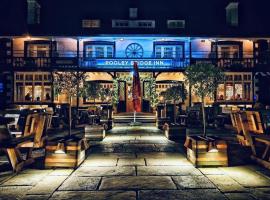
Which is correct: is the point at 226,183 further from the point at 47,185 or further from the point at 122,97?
the point at 122,97

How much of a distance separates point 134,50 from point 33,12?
29.4 feet

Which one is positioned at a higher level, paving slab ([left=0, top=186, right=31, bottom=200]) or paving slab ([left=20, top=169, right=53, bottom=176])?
paving slab ([left=20, top=169, right=53, bottom=176])

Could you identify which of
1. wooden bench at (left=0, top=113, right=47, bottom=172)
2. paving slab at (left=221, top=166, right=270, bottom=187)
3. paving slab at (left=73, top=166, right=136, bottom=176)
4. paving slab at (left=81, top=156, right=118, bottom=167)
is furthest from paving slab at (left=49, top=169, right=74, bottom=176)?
paving slab at (left=221, top=166, right=270, bottom=187)

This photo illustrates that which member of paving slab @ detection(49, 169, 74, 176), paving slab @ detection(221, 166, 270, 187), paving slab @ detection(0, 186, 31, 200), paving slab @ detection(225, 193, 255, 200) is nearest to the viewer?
paving slab @ detection(225, 193, 255, 200)

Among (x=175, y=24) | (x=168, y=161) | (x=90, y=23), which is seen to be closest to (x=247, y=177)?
(x=168, y=161)

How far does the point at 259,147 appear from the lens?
23.1 feet

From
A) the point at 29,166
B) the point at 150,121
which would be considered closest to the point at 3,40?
the point at 150,121

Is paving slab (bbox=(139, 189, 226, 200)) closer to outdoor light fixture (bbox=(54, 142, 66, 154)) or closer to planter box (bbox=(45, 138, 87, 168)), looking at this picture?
planter box (bbox=(45, 138, 87, 168))

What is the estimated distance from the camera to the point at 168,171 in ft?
17.8

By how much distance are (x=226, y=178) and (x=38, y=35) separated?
60.8 feet

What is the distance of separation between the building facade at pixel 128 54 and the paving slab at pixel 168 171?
1318cm

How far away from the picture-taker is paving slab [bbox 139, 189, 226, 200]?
154 inches

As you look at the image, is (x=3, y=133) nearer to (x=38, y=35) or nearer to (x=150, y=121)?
(x=150, y=121)

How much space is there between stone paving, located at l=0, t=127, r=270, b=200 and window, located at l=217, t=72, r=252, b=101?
592 inches
